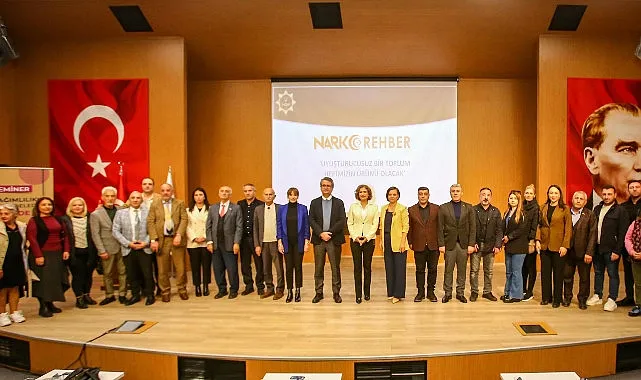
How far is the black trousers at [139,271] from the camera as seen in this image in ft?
16.5

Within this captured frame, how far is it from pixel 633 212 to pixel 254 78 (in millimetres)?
5444

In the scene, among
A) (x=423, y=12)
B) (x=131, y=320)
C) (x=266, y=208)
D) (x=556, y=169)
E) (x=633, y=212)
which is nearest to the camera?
(x=131, y=320)

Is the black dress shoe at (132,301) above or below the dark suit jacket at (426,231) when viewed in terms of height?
below

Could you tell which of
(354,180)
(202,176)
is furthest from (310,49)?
(202,176)

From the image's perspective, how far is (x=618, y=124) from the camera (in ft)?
21.6

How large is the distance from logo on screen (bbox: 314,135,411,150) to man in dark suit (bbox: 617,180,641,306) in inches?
126

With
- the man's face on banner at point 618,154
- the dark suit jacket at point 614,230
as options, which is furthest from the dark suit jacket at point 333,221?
the man's face on banner at point 618,154

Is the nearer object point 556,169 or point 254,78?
point 556,169

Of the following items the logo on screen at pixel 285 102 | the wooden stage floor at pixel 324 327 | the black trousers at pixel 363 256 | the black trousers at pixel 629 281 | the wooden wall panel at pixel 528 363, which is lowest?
the wooden wall panel at pixel 528 363

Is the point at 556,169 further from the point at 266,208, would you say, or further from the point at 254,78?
the point at 254,78

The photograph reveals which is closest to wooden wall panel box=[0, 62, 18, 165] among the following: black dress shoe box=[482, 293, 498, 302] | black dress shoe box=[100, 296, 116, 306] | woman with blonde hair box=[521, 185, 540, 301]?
black dress shoe box=[100, 296, 116, 306]

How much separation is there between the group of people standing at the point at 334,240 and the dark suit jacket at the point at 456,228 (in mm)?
11

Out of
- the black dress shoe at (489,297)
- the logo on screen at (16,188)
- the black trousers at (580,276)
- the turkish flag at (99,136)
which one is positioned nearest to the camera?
the black trousers at (580,276)

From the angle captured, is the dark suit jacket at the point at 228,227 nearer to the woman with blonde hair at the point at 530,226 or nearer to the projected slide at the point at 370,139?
the projected slide at the point at 370,139
